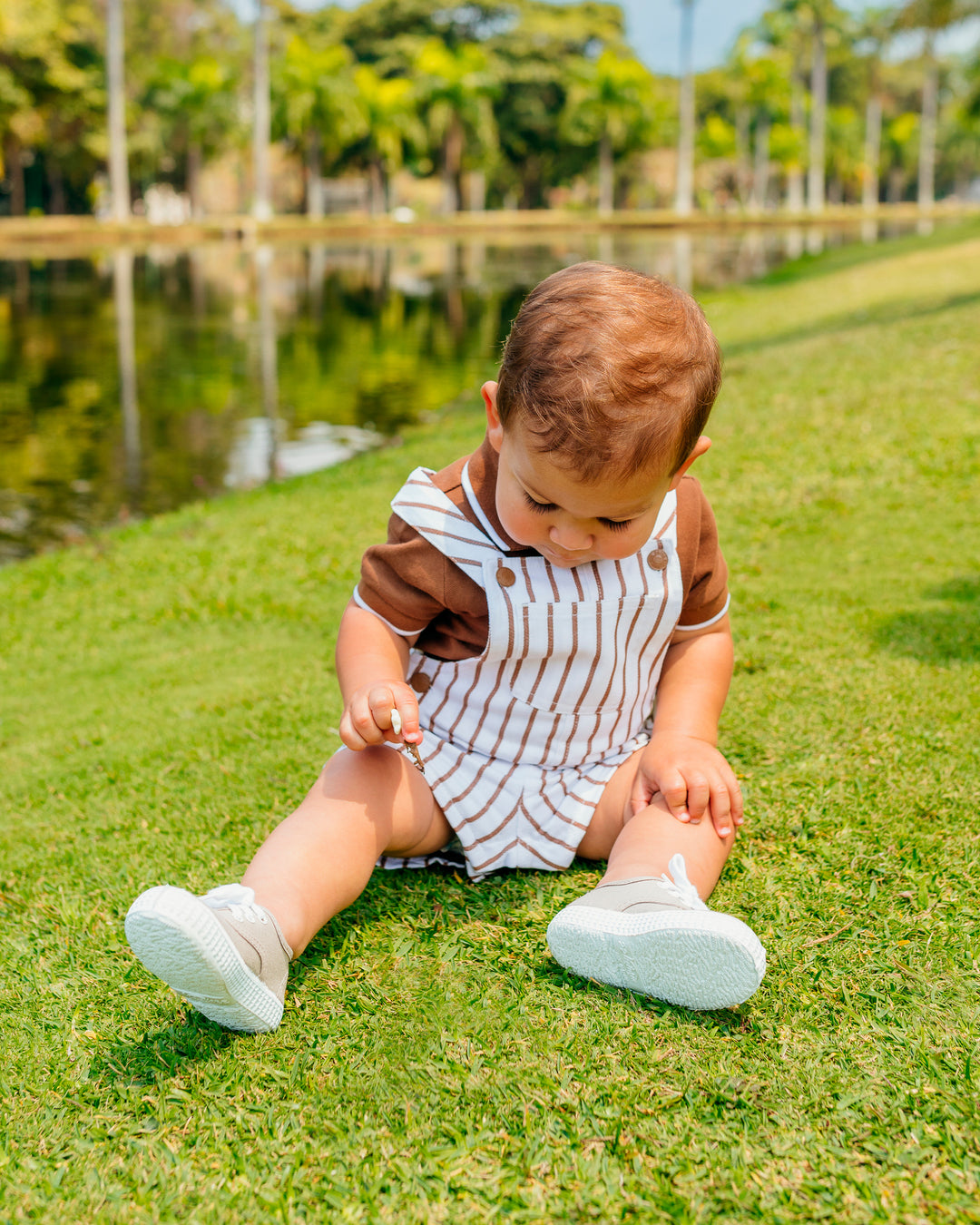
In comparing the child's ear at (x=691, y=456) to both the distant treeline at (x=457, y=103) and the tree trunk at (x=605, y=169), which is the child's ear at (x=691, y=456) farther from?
the tree trunk at (x=605, y=169)

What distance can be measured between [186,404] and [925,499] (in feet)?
23.6

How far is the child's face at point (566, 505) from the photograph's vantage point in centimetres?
172

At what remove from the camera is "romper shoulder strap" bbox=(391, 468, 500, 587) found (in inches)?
78.2

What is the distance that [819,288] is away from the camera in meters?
15.7

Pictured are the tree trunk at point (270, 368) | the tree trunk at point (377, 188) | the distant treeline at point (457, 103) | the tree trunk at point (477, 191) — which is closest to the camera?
the tree trunk at point (270, 368)

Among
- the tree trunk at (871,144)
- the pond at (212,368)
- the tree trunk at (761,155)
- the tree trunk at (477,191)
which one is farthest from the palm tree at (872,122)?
the pond at (212,368)

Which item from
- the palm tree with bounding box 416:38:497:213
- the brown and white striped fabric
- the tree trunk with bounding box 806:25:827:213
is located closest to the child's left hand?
the brown and white striped fabric

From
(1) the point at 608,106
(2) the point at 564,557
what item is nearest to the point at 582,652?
(2) the point at 564,557

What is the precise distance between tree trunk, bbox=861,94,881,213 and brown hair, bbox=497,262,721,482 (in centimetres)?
6864

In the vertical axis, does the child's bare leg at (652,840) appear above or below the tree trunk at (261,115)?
below

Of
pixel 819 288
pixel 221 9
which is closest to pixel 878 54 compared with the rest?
pixel 221 9

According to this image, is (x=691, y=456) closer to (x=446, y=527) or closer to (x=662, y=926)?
(x=446, y=527)

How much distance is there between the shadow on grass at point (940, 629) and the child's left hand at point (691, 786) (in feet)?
4.52

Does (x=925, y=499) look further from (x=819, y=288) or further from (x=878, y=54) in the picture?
(x=878, y=54)
